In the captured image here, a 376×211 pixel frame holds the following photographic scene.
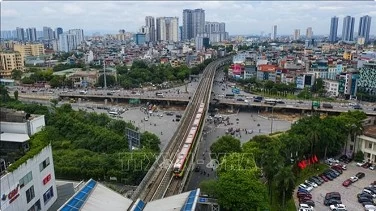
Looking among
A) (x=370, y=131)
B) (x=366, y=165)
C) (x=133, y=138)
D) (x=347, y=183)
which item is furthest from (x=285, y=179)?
(x=370, y=131)

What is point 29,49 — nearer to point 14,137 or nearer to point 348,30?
point 14,137

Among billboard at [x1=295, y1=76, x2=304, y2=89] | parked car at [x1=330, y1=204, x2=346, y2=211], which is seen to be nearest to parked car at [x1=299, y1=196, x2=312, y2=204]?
parked car at [x1=330, y1=204, x2=346, y2=211]

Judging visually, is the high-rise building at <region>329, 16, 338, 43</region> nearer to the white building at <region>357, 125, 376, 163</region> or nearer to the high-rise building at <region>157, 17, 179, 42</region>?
the high-rise building at <region>157, 17, 179, 42</region>

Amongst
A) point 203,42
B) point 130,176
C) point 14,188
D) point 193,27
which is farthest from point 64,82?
point 193,27

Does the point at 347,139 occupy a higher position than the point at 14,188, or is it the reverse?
the point at 14,188

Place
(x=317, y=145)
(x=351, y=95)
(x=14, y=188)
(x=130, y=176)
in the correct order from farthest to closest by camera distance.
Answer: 1. (x=351, y=95)
2. (x=317, y=145)
3. (x=130, y=176)
4. (x=14, y=188)

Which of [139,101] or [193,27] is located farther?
[193,27]

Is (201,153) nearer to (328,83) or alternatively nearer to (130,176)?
(130,176)
